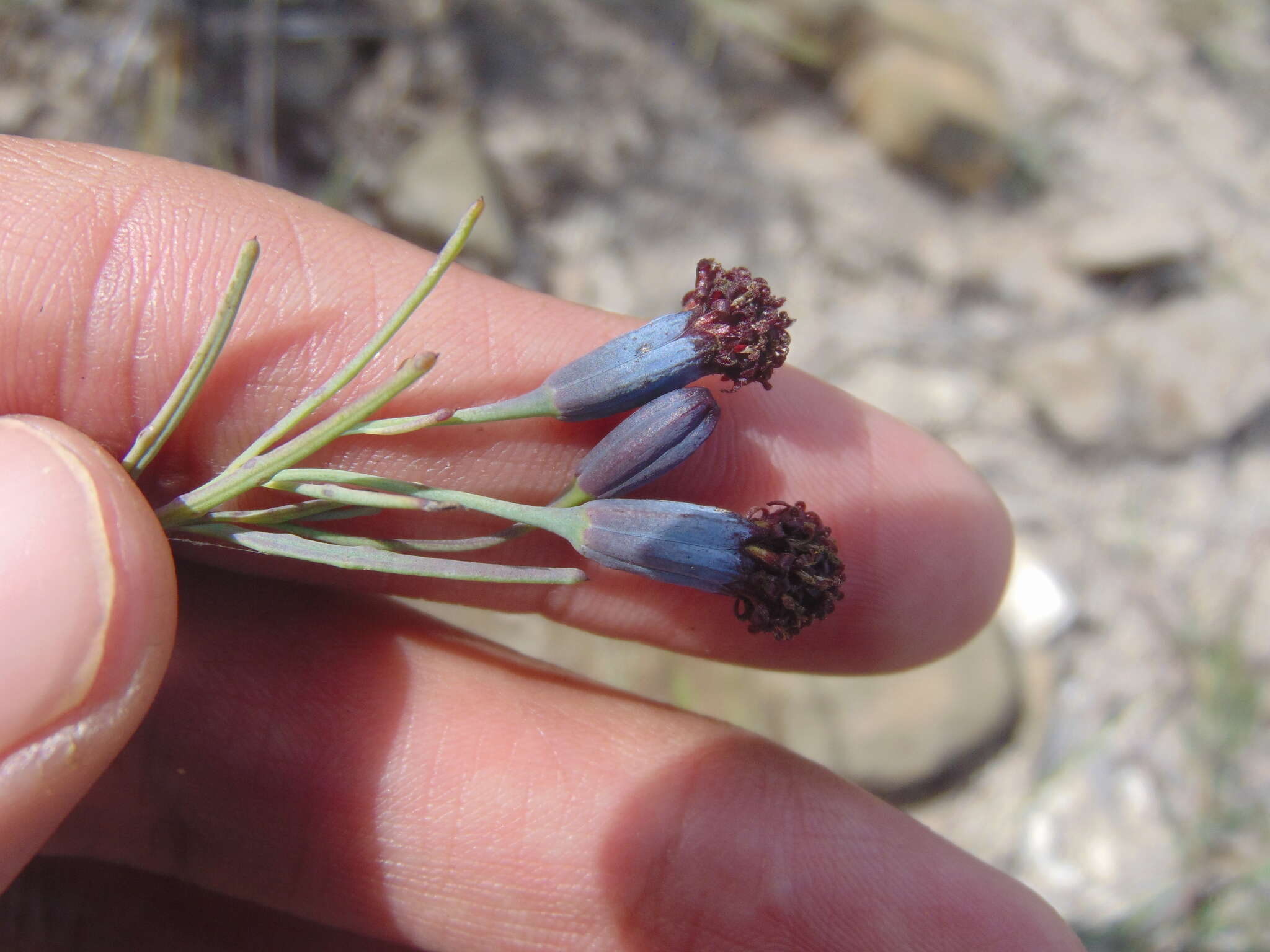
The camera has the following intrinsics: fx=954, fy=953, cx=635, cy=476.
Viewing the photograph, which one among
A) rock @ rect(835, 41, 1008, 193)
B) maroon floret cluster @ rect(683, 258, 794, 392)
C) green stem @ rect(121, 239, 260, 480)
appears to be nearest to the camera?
green stem @ rect(121, 239, 260, 480)

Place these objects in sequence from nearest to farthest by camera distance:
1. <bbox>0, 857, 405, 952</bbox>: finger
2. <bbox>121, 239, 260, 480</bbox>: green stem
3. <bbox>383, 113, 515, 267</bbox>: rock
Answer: <bbox>121, 239, 260, 480</bbox>: green stem → <bbox>0, 857, 405, 952</bbox>: finger → <bbox>383, 113, 515, 267</bbox>: rock

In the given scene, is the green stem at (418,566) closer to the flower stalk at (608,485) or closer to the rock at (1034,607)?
the flower stalk at (608,485)

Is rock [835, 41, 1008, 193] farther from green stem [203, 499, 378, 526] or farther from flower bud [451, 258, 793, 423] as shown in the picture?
green stem [203, 499, 378, 526]

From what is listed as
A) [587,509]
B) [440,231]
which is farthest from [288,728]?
[440,231]

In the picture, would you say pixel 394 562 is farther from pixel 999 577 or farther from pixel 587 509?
pixel 999 577

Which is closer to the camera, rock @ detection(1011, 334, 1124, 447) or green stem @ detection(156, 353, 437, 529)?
green stem @ detection(156, 353, 437, 529)

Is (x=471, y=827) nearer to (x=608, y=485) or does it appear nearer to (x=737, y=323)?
(x=608, y=485)

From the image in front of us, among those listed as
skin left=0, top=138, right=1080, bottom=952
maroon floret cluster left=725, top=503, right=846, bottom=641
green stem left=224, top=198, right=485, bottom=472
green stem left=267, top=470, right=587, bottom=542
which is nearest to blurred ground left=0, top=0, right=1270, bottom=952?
skin left=0, top=138, right=1080, bottom=952
